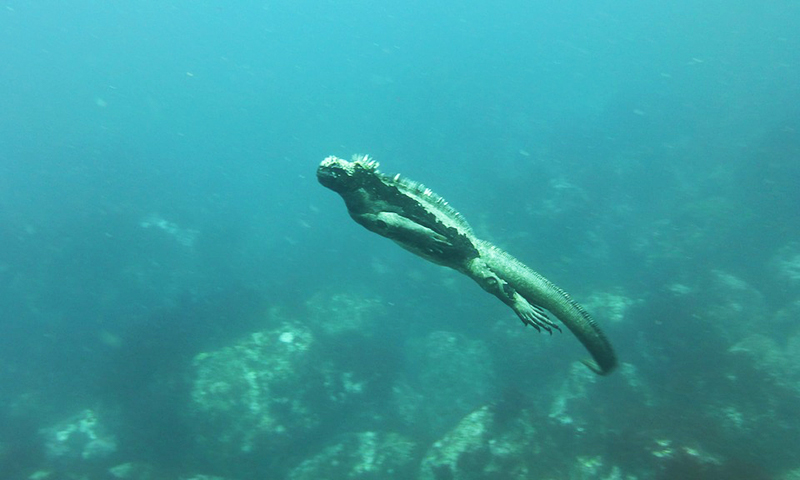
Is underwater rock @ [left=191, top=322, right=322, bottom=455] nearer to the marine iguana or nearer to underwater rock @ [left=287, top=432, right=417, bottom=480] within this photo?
underwater rock @ [left=287, top=432, right=417, bottom=480]

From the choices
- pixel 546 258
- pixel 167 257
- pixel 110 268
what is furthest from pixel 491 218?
pixel 110 268

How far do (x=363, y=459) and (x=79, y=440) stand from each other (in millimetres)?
10465

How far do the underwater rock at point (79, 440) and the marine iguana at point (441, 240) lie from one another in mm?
16060

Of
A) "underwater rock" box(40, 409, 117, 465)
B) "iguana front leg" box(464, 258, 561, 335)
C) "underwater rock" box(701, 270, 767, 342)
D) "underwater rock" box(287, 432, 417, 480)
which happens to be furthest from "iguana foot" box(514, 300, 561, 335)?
"underwater rock" box(40, 409, 117, 465)

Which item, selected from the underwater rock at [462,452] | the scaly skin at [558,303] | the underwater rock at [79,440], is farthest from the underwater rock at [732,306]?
the underwater rock at [79,440]

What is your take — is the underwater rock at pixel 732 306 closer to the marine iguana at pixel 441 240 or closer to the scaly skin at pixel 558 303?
the scaly skin at pixel 558 303

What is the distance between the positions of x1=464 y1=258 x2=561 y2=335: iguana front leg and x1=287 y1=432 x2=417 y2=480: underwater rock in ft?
33.5

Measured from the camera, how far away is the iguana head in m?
4.89

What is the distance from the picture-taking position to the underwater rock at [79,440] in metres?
15.4

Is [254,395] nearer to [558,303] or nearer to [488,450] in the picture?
[488,450]

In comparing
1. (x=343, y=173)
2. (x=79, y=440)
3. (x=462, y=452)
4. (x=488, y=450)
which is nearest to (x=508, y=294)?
(x=343, y=173)

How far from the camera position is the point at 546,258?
72.5ft

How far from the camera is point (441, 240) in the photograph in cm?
496

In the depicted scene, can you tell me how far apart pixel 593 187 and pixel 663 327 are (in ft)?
46.5
